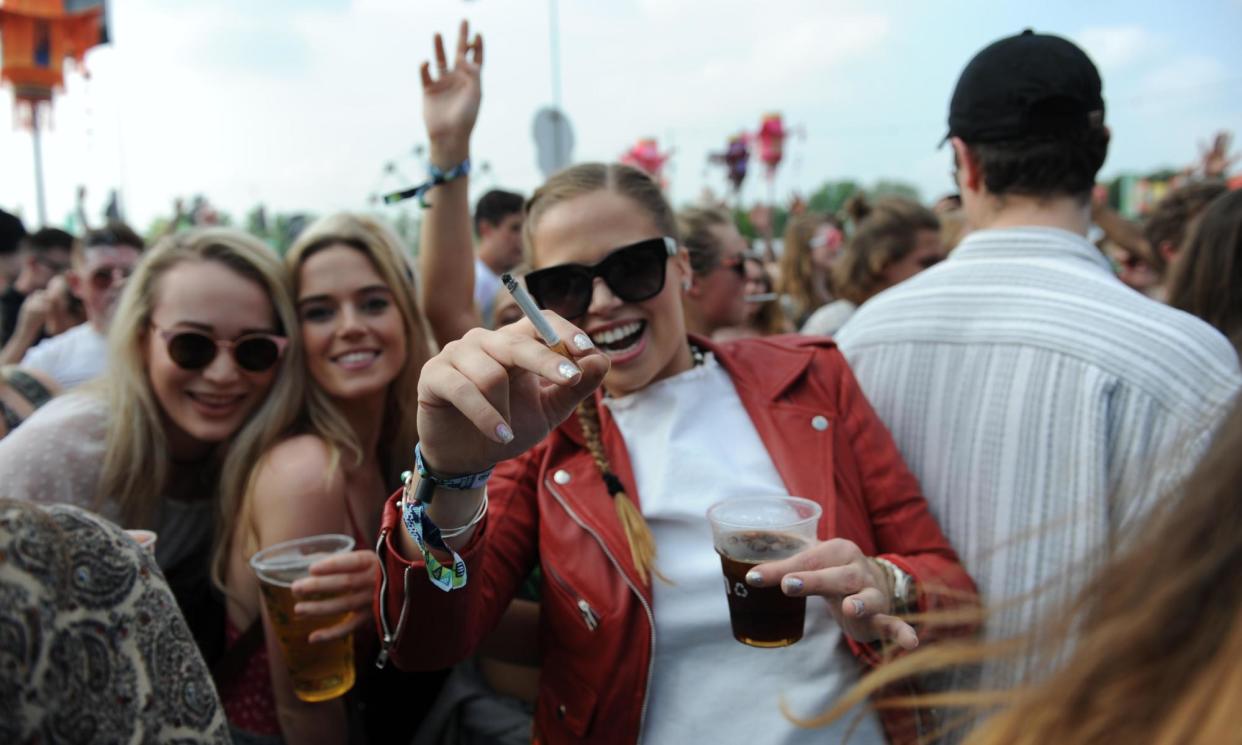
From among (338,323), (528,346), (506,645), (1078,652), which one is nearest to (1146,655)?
(1078,652)

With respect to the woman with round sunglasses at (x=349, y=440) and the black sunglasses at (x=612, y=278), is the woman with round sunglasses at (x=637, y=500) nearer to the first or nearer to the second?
the black sunglasses at (x=612, y=278)

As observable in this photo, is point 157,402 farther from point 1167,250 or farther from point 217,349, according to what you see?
point 1167,250

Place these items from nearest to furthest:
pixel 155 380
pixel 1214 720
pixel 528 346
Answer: pixel 1214 720 < pixel 528 346 < pixel 155 380

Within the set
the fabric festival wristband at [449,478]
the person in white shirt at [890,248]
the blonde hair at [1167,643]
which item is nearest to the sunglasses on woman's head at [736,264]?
the person in white shirt at [890,248]

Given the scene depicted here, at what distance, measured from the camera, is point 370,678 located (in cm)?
245

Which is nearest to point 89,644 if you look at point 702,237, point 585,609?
point 585,609

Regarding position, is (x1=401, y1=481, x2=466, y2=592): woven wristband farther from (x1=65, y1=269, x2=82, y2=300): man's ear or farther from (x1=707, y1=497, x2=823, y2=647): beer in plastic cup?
(x1=65, y1=269, x2=82, y2=300): man's ear

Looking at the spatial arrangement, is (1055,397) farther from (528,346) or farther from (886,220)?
(886,220)

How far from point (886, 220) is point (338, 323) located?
3428 millimetres

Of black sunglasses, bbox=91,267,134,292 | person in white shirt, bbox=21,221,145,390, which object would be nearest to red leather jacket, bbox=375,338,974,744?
person in white shirt, bbox=21,221,145,390

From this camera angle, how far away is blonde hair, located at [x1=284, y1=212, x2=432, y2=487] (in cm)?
270

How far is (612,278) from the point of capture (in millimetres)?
1973

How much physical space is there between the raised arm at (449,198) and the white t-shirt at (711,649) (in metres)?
1.29

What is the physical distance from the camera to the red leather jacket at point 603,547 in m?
1.62
